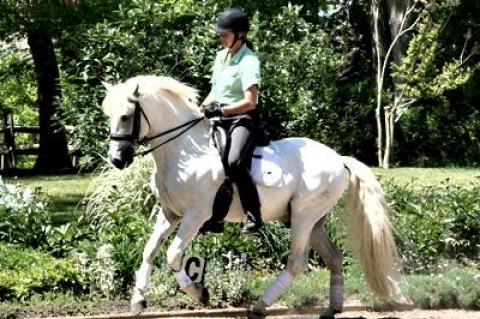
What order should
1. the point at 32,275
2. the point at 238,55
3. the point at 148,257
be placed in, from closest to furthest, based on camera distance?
the point at 148,257, the point at 238,55, the point at 32,275

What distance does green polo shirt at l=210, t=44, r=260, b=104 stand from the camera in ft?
25.0

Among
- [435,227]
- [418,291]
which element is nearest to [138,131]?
[418,291]

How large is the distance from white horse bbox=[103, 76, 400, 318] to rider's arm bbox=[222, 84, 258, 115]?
35cm

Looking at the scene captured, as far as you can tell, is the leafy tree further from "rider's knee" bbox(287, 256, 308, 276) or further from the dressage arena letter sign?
"rider's knee" bbox(287, 256, 308, 276)

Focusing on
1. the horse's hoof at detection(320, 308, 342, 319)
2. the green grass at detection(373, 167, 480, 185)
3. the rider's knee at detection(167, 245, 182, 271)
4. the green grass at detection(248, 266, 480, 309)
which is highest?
the rider's knee at detection(167, 245, 182, 271)

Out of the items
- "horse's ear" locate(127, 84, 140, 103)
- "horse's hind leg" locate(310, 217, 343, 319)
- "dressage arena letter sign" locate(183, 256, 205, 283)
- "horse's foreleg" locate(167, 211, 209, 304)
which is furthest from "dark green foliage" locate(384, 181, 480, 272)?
"horse's ear" locate(127, 84, 140, 103)

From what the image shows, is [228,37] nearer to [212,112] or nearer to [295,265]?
[212,112]

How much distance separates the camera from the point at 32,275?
9.03 metres

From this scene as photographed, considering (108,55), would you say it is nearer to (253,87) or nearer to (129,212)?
(129,212)

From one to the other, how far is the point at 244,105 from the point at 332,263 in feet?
5.54

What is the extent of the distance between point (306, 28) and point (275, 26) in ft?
1.66

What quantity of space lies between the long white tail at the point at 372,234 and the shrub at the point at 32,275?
2.67m

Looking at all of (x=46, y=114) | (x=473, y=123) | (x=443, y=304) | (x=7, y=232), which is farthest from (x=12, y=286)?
(x=473, y=123)

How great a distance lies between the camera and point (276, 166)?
7.90m
